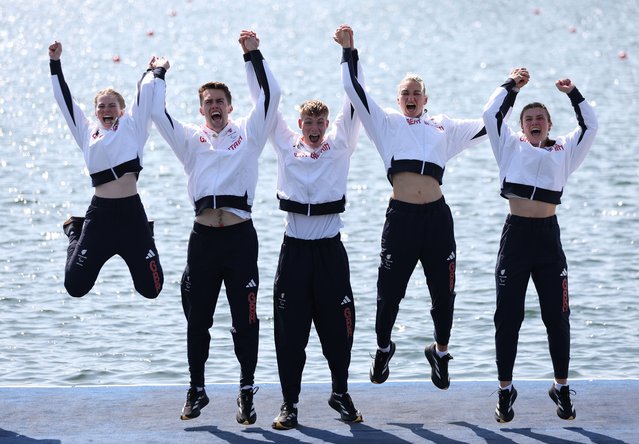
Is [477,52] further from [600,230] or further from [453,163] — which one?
[600,230]

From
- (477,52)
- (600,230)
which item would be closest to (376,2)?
(477,52)

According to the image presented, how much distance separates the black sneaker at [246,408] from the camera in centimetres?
962

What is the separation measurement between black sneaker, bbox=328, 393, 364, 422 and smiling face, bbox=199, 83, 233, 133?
1983 mm

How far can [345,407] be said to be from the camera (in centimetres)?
978

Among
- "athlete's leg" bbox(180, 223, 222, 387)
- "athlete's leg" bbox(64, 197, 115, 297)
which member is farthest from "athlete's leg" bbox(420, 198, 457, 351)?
"athlete's leg" bbox(64, 197, 115, 297)

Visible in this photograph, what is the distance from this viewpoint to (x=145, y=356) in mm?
13516

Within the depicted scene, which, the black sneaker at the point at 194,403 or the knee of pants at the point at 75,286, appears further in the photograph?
the knee of pants at the point at 75,286

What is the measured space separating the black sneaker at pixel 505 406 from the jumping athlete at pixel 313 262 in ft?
3.05

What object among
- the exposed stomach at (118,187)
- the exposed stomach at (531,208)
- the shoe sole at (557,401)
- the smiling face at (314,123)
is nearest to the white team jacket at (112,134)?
the exposed stomach at (118,187)

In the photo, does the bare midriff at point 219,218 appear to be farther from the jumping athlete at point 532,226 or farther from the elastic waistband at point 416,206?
the jumping athlete at point 532,226

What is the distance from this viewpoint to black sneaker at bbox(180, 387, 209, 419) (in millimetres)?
9703

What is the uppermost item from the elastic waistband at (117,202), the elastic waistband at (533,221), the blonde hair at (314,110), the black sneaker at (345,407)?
the blonde hair at (314,110)

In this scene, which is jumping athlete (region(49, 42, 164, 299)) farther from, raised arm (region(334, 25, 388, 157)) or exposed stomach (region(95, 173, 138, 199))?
raised arm (region(334, 25, 388, 157))

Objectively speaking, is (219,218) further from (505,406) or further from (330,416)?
(505,406)
